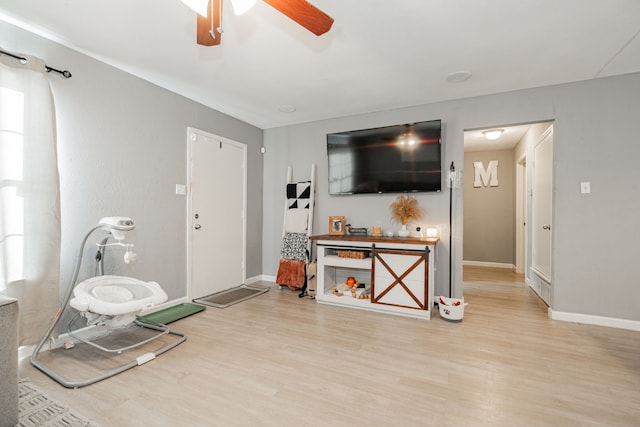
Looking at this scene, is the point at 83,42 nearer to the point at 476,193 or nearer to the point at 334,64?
the point at 334,64

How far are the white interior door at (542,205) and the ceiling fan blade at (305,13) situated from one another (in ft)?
10.3

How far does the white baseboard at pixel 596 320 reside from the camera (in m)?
2.78

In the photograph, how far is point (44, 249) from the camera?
7.32 ft

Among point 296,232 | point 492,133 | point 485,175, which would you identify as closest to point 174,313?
point 296,232

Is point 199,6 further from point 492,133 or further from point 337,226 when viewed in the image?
point 492,133

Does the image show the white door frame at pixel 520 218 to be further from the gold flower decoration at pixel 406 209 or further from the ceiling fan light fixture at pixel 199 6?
the ceiling fan light fixture at pixel 199 6

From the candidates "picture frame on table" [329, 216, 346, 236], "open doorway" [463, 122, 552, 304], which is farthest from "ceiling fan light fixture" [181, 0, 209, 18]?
"open doorway" [463, 122, 552, 304]

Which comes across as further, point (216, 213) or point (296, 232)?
point (296, 232)

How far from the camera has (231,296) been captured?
382 centimetres

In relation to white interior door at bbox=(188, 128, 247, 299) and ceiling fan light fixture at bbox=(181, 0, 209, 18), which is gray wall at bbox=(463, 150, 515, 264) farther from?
ceiling fan light fixture at bbox=(181, 0, 209, 18)

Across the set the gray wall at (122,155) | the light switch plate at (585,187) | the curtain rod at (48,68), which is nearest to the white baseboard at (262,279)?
the gray wall at (122,155)

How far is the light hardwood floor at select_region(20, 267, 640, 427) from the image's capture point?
1.61 metres

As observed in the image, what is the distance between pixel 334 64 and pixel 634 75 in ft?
9.29

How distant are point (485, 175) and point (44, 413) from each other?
6924mm
